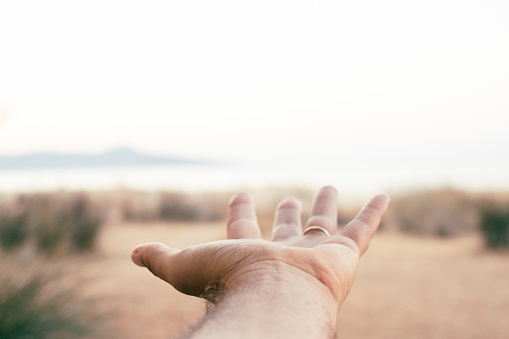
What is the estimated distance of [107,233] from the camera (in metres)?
12.9

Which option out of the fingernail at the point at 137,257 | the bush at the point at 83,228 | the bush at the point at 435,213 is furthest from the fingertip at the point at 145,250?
the bush at the point at 435,213

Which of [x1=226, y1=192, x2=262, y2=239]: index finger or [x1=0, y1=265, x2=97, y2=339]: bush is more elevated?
[x1=226, y1=192, x2=262, y2=239]: index finger

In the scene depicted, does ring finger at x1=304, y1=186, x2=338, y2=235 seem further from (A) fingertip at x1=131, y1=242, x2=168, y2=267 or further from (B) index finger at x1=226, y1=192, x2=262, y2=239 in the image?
(A) fingertip at x1=131, y1=242, x2=168, y2=267

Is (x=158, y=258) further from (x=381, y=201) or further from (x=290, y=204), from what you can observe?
(x=381, y=201)

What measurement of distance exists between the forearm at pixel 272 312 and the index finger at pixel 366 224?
23.2 inches

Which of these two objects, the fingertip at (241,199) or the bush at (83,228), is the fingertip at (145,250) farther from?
the bush at (83,228)

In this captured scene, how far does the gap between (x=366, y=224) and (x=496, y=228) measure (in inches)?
391

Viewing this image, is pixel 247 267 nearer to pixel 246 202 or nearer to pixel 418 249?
pixel 246 202

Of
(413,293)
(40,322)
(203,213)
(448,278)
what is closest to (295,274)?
(40,322)

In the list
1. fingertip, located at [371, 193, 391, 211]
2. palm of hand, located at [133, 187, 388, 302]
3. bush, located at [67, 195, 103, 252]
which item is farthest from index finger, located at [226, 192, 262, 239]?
bush, located at [67, 195, 103, 252]

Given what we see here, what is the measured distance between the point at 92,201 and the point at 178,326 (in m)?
6.52

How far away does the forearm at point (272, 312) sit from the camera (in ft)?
4.78

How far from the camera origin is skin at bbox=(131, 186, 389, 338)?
1517mm

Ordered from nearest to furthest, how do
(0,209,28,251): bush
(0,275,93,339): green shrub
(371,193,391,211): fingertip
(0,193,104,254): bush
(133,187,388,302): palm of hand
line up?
(133,187,388,302): palm of hand
(371,193,391,211): fingertip
(0,275,93,339): green shrub
(0,209,28,251): bush
(0,193,104,254): bush
